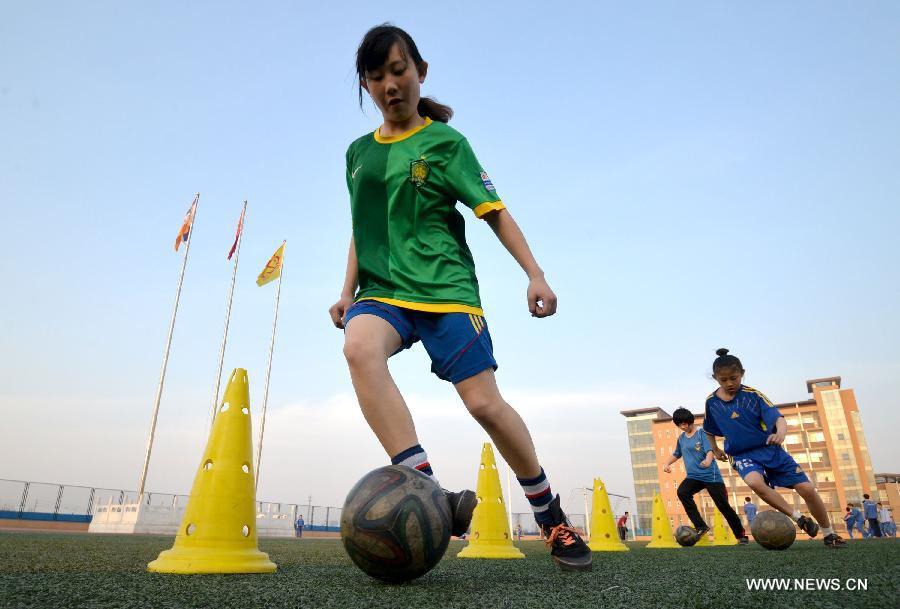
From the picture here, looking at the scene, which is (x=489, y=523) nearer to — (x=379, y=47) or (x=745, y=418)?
(x=745, y=418)

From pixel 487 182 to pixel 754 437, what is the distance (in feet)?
16.6

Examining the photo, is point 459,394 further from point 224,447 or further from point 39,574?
point 39,574

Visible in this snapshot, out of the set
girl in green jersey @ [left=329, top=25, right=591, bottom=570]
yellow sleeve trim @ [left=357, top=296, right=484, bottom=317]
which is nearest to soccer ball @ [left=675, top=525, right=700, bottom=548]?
girl in green jersey @ [left=329, top=25, right=591, bottom=570]

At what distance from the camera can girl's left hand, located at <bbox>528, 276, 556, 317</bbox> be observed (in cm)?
283

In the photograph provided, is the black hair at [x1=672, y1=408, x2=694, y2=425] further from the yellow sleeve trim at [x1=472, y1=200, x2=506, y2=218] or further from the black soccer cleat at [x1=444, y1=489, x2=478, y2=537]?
the black soccer cleat at [x1=444, y1=489, x2=478, y2=537]

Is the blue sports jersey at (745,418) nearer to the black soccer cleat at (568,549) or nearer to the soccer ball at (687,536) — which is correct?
the soccer ball at (687,536)

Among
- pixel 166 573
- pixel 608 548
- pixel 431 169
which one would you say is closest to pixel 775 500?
pixel 608 548

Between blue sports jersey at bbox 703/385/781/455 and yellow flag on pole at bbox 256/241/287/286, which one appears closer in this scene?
blue sports jersey at bbox 703/385/781/455

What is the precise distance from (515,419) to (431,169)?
1452mm

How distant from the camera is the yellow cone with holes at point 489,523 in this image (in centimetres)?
459

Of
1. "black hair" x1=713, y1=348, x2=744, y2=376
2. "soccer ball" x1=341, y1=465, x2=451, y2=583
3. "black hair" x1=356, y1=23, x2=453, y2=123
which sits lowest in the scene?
"soccer ball" x1=341, y1=465, x2=451, y2=583

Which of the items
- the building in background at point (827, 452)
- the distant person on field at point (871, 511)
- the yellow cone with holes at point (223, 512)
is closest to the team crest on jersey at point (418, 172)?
the yellow cone with holes at point (223, 512)

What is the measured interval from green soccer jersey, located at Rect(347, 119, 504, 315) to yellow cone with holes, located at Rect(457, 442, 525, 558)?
2454 mm

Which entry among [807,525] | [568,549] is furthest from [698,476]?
[568,549]
